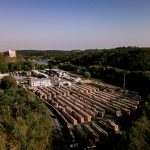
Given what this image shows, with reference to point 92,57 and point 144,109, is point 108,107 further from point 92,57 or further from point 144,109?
point 92,57

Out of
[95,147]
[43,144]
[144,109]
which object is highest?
[144,109]

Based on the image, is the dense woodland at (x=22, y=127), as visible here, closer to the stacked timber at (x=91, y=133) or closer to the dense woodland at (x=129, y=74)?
the stacked timber at (x=91, y=133)

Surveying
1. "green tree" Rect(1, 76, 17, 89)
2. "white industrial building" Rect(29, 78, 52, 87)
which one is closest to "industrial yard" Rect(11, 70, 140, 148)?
"white industrial building" Rect(29, 78, 52, 87)

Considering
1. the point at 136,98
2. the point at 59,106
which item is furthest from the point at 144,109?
the point at 136,98

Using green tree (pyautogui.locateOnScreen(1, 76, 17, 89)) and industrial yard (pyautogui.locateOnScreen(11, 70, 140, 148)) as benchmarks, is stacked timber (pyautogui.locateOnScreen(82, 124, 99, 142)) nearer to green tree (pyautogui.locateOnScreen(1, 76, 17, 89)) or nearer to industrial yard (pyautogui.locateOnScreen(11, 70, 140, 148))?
industrial yard (pyautogui.locateOnScreen(11, 70, 140, 148))

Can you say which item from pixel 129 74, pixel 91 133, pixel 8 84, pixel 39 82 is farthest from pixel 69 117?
pixel 129 74

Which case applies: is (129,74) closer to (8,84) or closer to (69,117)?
(8,84)

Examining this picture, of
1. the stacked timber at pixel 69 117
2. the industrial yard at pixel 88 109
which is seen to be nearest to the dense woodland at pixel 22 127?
the industrial yard at pixel 88 109

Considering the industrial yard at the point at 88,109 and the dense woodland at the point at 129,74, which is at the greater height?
the dense woodland at the point at 129,74
